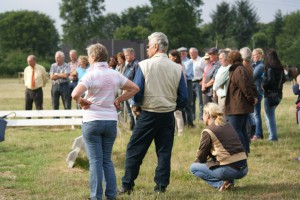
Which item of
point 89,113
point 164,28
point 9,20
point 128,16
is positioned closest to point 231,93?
point 89,113

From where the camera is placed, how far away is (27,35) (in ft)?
320

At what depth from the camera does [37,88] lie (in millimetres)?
14070

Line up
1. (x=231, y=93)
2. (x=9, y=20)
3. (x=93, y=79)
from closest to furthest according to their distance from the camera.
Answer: (x=93, y=79), (x=231, y=93), (x=9, y=20)

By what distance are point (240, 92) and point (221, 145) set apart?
6.91 ft

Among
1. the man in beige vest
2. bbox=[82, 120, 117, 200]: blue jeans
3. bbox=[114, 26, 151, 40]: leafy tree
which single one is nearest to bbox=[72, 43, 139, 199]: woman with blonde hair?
bbox=[82, 120, 117, 200]: blue jeans

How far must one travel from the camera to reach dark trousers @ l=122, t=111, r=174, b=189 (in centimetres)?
624

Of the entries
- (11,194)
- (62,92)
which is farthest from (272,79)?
(62,92)

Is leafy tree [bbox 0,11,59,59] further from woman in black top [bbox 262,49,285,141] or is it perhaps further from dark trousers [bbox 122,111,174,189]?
dark trousers [bbox 122,111,174,189]

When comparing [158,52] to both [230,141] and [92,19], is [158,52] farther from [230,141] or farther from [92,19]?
[92,19]

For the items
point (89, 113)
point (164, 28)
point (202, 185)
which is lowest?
point (202, 185)

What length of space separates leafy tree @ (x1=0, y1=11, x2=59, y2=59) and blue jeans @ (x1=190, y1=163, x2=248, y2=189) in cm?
9268

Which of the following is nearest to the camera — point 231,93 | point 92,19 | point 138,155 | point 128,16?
point 138,155

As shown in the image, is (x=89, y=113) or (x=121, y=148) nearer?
(x=89, y=113)

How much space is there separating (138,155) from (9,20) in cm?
9827
